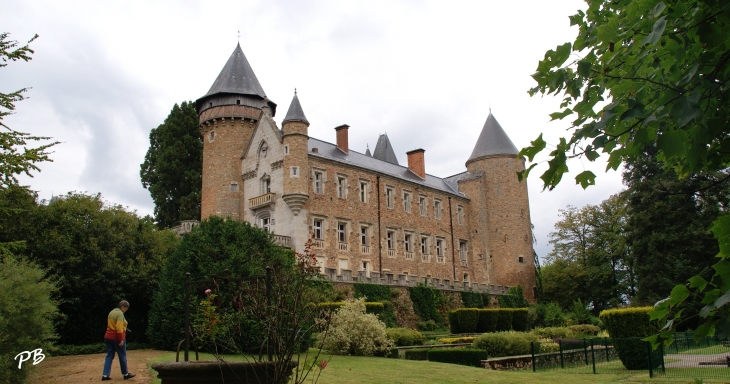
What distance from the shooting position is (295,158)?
1150 inches

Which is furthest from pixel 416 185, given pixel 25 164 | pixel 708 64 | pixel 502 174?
pixel 708 64

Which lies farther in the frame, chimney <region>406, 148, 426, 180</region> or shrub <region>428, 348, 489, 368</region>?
chimney <region>406, 148, 426, 180</region>

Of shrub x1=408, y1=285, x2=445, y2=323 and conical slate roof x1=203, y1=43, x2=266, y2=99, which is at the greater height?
conical slate roof x1=203, y1=43, x2=266, y2=99

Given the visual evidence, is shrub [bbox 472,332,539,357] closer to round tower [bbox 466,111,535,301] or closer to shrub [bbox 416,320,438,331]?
shrub [bbox 416,320,438,331]

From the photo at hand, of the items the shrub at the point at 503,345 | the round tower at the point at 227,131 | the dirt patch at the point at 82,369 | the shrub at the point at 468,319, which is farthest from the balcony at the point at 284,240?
the shrub at the point at 503,345

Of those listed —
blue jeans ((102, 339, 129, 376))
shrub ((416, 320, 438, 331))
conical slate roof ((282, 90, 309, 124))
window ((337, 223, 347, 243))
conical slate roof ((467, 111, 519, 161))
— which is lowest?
shrub ((416, 320, 438, 331))

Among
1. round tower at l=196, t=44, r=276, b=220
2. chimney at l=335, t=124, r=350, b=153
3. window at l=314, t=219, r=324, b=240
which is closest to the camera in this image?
window at l=314, t=219, r=324, b=240

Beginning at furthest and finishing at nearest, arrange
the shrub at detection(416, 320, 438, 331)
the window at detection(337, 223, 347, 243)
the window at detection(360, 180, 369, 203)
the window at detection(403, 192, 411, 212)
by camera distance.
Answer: the window at detection(403, 192, 411, 212)
the window at detection(360, 180, 369, 203)
the window at detection(337, 223, 347, 243)
the shrub at detection(416, 320, 438, 331)

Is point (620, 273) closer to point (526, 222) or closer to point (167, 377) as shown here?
point (526, 222)

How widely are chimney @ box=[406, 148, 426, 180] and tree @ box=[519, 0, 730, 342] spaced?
3538 cm

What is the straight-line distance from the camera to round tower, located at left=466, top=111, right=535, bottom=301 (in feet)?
127

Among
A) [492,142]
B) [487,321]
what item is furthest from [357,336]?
[492,142]

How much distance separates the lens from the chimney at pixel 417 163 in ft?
129

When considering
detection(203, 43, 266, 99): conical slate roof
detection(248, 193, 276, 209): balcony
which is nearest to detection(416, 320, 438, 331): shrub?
detection(248, 193, 276, 209): balcony
